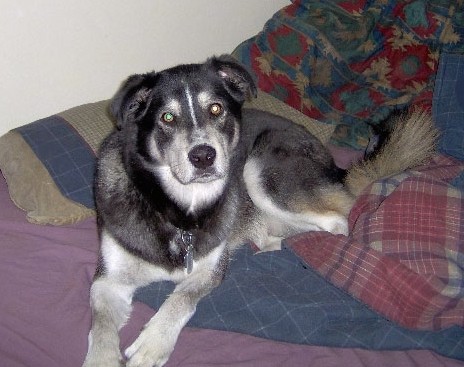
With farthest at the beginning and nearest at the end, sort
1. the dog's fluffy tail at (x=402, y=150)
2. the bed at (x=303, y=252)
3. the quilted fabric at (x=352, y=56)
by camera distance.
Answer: the quilted fabric at (x=352, y=56) < the dog's fluffy tail at (x=402, y=150) < the bed at (x=303, y=252)

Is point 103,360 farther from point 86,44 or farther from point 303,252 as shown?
point 86,44

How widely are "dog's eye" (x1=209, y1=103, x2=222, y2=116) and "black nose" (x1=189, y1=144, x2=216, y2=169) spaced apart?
0.21 metres

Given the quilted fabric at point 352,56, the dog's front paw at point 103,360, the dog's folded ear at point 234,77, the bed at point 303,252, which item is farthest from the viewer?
the quilted fabric at point 352,56

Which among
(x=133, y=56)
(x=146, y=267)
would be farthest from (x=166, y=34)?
(x=146, y=267)

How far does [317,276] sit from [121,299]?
2.68ft

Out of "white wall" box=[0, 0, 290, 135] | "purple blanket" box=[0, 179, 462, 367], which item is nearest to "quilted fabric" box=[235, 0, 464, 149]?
"white wall" box=[0, 0, 290, 135]

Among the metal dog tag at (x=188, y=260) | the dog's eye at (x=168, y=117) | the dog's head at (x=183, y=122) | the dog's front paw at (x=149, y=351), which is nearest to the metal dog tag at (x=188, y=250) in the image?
the metal dog tag at (x=188, y=260)

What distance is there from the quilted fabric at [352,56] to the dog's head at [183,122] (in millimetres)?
1069

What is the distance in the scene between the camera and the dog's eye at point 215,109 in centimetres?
189

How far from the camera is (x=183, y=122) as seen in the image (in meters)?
1.82

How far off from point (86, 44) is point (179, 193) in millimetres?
1202

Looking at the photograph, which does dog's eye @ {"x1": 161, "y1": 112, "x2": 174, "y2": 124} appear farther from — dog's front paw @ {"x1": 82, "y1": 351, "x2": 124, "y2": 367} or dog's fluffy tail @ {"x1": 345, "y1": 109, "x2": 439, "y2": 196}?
dog's fluffy tail @ {"x1": 345, "y1": 109, "x2": 439, "y2": 196}

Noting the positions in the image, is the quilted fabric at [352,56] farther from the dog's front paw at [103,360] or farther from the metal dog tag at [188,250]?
the dog's front paw at [103,360]

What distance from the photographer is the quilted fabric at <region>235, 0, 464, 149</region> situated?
3000 mm
